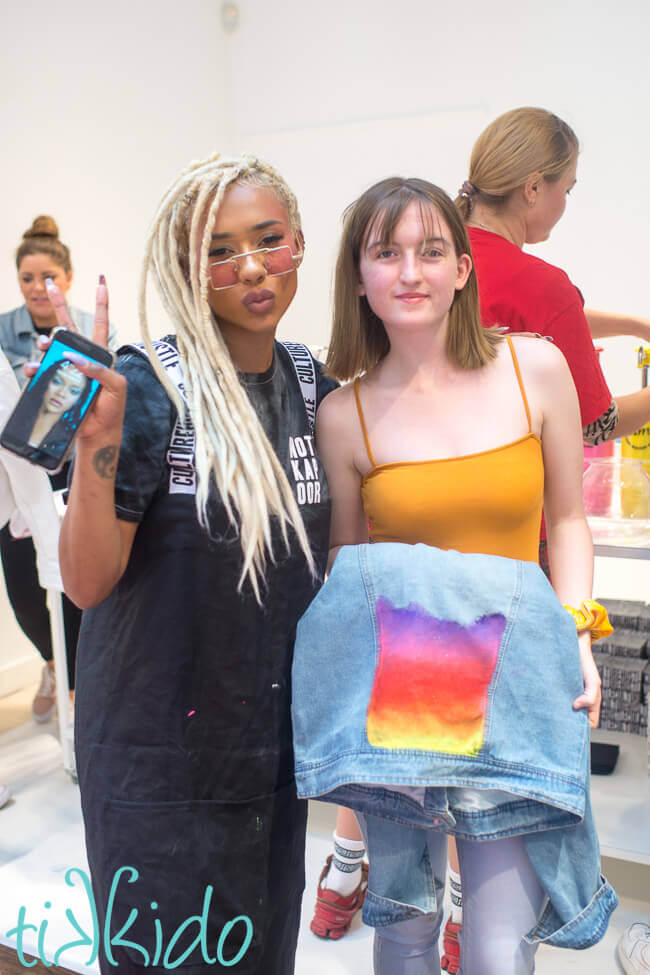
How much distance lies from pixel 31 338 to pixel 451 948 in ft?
7.28

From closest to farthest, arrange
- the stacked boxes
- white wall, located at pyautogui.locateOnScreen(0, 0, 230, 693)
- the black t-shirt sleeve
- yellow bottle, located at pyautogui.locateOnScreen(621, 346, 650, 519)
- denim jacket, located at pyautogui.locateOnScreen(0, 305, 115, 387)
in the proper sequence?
the black t-shirt sleeve < yellow bottle, located at pyautogui.locateOnScreen(621, 346, 650, 519) < the stacked boxes < denim jacket, located at pyautogui.locateOnScreen(0, 305, 115, 387) < white wall, located at pyautogui.locateOnScreen(0, 0, 230, 693)

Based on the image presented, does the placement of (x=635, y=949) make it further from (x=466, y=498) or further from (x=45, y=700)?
(x=45, y=700)

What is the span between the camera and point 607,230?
12.7 ft

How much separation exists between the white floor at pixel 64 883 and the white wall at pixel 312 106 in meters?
1.73

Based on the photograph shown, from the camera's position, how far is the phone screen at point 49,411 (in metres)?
0.78

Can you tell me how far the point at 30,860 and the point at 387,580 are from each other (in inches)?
63.0

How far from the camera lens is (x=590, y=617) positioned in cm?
105

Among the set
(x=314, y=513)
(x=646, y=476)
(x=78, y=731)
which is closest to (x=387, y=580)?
(x=314, y=513)

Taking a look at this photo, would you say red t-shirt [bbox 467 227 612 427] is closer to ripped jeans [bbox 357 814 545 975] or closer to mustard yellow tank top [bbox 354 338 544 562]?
mustard yellow tank top [bbox 354 338 544 562]

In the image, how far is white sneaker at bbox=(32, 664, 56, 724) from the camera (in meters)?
2.96

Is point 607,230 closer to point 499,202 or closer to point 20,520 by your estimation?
point 499,202

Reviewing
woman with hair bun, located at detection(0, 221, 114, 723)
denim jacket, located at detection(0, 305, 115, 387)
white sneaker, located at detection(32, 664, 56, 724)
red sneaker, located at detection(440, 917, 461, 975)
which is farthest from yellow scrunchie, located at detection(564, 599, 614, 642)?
white sneaker, located at detection(32, 664, 56, 724)

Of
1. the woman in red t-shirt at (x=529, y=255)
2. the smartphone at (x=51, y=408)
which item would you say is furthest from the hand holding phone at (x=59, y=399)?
the woman in red t-shirt at (x=529, y=255)

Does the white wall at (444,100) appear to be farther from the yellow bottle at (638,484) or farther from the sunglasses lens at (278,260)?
the sunglasses lens at (278,260)
